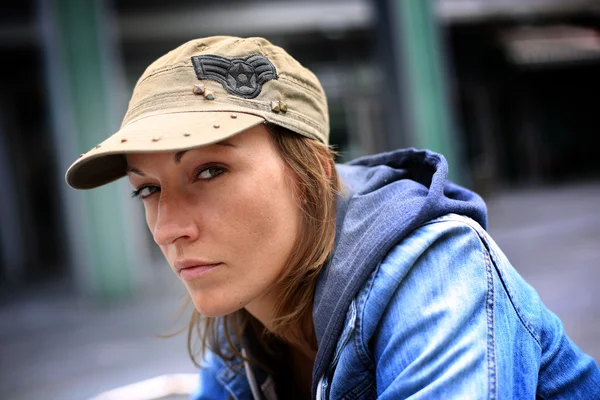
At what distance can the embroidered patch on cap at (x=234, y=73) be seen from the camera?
1307 millimetres

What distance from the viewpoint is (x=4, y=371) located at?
4.70 metres

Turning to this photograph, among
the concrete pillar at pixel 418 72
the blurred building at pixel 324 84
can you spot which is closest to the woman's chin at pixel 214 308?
the blurred building at pixel 324 84

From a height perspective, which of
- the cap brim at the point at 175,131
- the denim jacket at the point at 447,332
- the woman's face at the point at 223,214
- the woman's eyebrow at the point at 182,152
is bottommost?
the denim jacket at the point at 447,332

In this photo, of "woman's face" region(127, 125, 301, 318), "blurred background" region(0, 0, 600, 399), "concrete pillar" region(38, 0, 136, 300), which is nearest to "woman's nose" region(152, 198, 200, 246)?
"woman's face" region(127, 125, 301, 318)

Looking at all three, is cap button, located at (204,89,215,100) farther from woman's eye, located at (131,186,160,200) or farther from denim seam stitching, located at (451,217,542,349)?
denim seam stitching, located at (451,217,542,349)

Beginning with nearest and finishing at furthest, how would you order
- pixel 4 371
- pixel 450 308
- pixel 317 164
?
pixel 450 308 < pixel 317 164 < pixel 4 371

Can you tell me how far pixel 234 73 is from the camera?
132cm

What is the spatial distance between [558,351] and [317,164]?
751mm

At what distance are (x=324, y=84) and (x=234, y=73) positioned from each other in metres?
10.5

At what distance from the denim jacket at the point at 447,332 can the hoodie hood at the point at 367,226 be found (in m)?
0.02

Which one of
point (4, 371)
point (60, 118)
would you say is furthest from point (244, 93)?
point (60, 118)

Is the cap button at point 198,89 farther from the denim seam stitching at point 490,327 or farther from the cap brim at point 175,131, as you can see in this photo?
the denim seam stitching at point 490,327

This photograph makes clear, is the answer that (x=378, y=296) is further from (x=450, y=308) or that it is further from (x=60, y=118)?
(x=60, y=118)

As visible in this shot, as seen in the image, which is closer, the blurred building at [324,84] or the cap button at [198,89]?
the cap button at [198,89]
